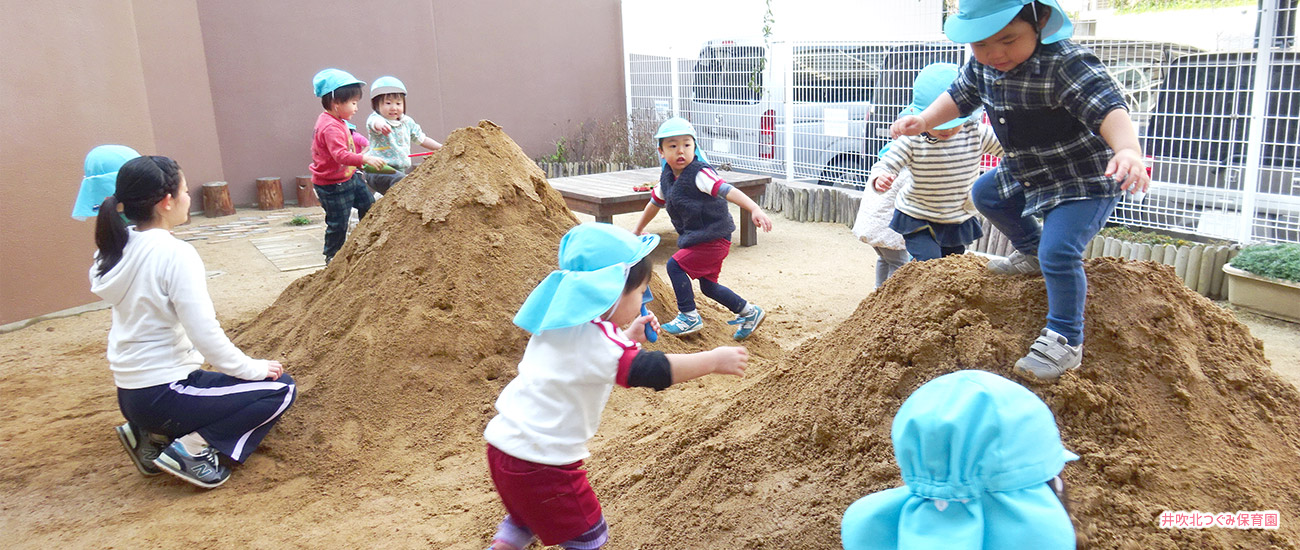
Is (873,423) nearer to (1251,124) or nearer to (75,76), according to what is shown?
(1251,124)

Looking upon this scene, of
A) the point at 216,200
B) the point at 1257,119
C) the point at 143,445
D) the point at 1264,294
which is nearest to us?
the point at 143,445

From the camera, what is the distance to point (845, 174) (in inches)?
361

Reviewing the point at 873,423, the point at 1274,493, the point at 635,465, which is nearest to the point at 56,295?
the point at 635,465

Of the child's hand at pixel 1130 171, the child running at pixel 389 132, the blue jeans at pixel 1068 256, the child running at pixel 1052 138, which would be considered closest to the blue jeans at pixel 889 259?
the child running at pixel 1052 138

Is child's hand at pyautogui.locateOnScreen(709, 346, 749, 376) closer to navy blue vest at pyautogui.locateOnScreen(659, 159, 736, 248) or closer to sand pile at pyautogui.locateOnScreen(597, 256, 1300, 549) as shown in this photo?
sand pile at pyautogui.locateOnScreen(597, 256, 1300, 549)

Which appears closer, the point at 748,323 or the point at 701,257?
the point at 701,257

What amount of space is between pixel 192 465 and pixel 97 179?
1.35 meters

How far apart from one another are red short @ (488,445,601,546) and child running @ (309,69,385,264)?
4198 mm

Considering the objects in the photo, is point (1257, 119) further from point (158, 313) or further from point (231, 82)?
point (231, 82)

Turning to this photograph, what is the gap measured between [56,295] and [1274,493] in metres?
7.15

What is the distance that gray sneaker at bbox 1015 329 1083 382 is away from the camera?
7.77 ft

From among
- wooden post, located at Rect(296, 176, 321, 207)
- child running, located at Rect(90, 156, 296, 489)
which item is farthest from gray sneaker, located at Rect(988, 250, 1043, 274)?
wooden post, located at Rect(296, 176, 321, 207)

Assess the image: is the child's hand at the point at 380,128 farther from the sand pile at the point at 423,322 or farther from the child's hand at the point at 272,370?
the child's hand at the point at 272,370

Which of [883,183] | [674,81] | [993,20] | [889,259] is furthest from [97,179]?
[674,81]
